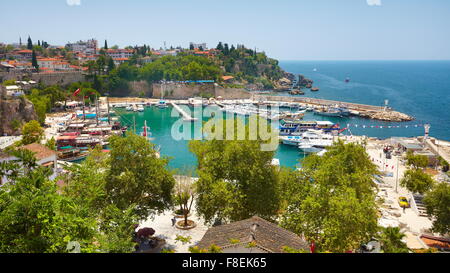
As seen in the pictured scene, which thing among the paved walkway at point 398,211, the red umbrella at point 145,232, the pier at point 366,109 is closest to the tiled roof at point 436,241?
the paved walkway at point 398,211

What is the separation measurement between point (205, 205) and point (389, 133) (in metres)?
33.5

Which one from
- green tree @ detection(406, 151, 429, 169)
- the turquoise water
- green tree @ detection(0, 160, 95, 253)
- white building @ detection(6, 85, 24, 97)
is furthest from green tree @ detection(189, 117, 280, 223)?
white building @ detection(6, 85, 24, 97)

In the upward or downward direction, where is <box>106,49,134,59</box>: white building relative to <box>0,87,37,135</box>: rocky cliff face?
upward

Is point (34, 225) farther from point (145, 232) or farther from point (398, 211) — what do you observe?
point (398, 211)

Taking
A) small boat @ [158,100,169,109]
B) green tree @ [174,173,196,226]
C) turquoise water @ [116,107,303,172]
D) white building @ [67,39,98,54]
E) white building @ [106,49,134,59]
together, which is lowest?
turquoise water @ [116,107,303,172]

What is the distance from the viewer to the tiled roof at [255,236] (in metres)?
7.75

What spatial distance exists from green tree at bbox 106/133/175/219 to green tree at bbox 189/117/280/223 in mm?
1417

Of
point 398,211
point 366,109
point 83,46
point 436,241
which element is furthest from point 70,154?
point 83,46

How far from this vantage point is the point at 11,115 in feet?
113

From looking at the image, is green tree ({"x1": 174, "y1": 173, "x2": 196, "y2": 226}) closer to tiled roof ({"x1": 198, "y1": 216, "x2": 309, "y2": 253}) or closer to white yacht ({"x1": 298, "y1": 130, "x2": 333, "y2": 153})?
tiled roof ({"x1": 198, "y1": 216, "x2": 309, "y2": 253})

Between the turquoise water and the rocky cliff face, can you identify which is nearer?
the turquoise water

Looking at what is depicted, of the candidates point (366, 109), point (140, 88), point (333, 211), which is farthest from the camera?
point (140, 88)

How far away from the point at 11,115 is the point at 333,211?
34.6 meters

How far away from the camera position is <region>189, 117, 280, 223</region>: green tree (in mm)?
11992
